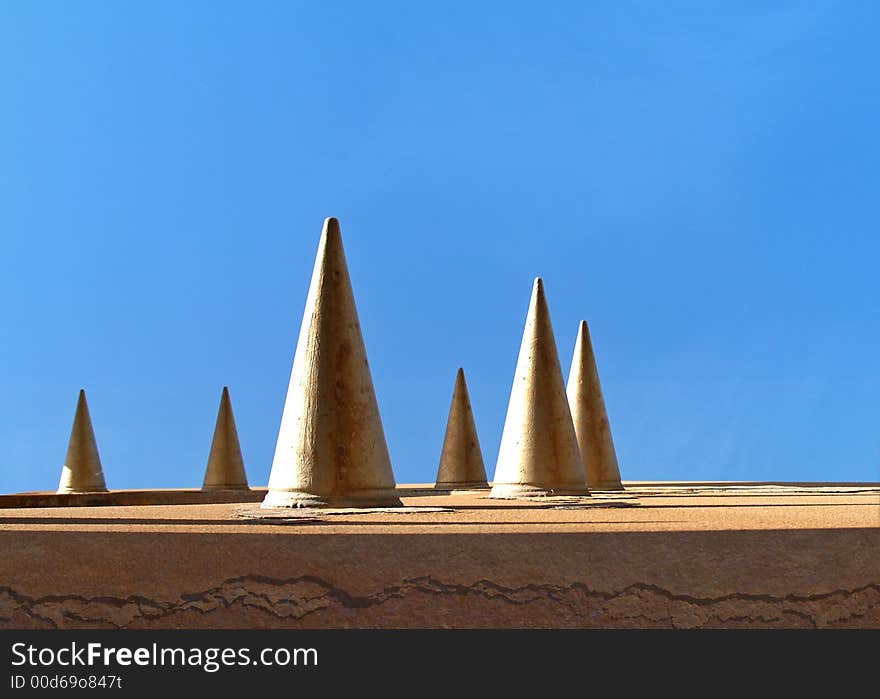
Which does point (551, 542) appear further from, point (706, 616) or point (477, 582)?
point (706, 616)

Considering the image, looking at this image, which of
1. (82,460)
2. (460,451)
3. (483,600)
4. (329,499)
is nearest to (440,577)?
(483,600)

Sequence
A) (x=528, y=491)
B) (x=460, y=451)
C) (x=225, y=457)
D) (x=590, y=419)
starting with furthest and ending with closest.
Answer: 1. (x=225, y=457)
2. (x=460, y=451)
3. (x=590, y=419)
4. (x=528, y=491)

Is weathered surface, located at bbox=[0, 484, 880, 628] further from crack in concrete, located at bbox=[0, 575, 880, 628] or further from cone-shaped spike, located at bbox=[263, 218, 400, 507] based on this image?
cone-shaped spike, located at bbox=[263, 218, 400, 507]

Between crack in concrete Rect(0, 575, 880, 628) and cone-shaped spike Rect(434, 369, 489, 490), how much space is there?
9.28m

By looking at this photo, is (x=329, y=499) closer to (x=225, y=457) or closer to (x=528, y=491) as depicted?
(x=528, y=491)

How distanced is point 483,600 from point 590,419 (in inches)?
329

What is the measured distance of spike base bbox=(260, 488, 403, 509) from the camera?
23.8ft

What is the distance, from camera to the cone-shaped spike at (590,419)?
12.4 m

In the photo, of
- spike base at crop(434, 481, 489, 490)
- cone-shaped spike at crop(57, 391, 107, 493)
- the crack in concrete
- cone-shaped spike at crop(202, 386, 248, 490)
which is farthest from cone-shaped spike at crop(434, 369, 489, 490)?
the crack in concrete

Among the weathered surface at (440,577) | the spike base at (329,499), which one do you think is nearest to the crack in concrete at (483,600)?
the weathered surface at (440,577)

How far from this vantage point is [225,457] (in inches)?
625

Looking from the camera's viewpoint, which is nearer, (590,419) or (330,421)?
(330,421)
